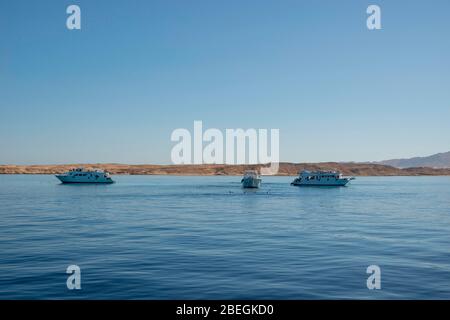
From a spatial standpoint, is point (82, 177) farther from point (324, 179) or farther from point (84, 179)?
point (324, 179)

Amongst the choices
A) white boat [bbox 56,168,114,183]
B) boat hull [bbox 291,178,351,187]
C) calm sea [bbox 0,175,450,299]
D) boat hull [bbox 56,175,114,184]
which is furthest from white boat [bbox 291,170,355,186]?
calm sea [bbox 0,175,450,299]

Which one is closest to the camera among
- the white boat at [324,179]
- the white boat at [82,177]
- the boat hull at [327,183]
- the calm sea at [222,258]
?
the calm sea at [222,258]

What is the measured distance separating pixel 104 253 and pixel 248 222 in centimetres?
2515

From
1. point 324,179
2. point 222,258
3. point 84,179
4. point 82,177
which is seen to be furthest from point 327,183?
point 222,258

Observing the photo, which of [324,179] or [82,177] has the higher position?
[82,177]

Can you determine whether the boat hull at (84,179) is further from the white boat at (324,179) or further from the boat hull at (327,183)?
the boat hull at (327,183)

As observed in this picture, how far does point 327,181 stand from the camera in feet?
563

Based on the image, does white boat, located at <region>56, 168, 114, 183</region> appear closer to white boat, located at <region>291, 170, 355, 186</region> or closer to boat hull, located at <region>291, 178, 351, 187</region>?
white boat, located at <region>291, 170, 355, 186</region>

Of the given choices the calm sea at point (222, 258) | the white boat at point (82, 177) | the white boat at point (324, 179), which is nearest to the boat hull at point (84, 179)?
the white boat at point (82, 177)

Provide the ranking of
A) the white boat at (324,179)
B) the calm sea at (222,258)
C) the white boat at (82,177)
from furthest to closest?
the white boat at (82,177) → the white boat at (324,179) → the calm sea at (222,258)

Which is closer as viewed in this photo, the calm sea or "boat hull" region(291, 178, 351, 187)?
the calm sea

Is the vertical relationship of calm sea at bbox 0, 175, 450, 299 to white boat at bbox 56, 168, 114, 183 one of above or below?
below
